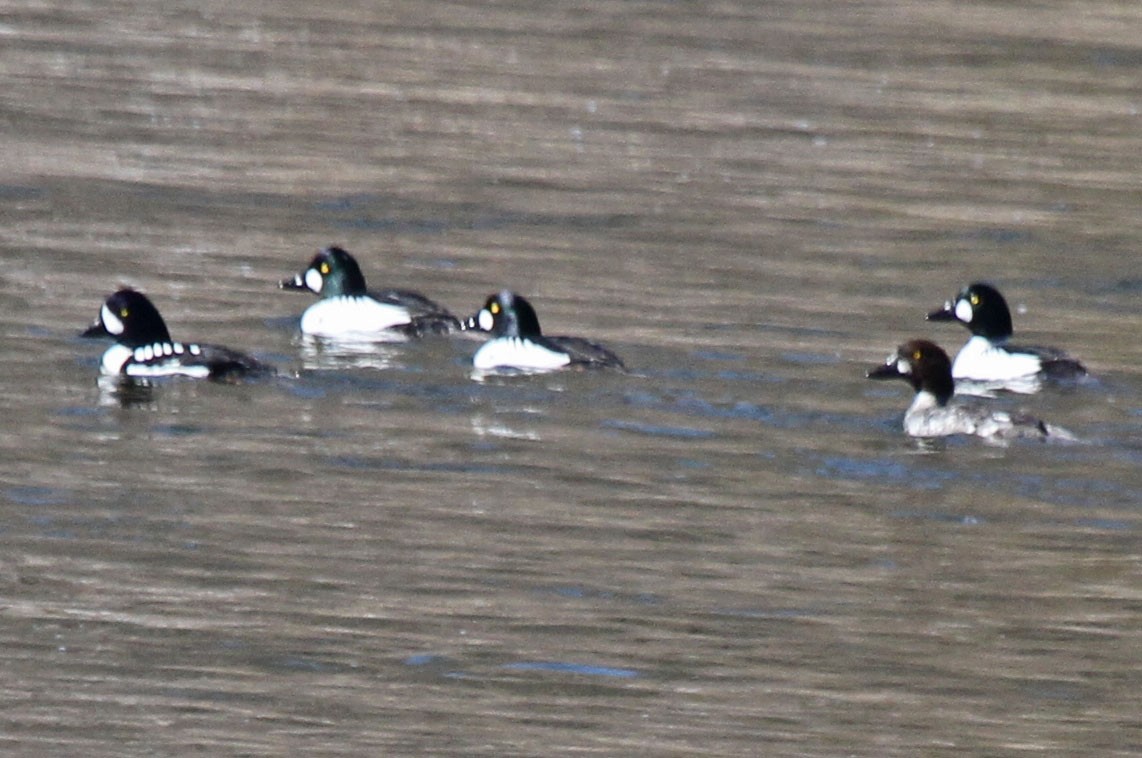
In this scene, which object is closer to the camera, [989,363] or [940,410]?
[940,410]

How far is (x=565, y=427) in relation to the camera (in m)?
13.2

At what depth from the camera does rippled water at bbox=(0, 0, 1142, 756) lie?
917 cm

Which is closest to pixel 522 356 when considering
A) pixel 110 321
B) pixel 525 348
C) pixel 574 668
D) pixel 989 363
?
pixel 525 348

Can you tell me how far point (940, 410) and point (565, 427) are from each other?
198 centimetres

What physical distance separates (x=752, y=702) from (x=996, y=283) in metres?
9.07

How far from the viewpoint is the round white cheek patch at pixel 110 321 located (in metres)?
14.3

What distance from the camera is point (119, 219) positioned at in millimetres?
18266

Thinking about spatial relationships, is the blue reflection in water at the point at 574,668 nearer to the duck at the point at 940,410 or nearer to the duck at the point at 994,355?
the duck at the point at 940,410

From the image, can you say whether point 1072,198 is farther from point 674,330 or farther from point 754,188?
point 674,330

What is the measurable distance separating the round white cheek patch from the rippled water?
0.32m

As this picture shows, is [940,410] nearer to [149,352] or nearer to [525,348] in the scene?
[525,348]

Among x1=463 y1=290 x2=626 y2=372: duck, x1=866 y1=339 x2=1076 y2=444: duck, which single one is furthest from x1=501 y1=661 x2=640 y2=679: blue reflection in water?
x1=463 y1=290 x2=626 y2=372: duck

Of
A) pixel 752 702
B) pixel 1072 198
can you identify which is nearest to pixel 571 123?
pixel 1072 198

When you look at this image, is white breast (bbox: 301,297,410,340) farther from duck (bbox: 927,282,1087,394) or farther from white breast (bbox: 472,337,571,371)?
duck (bbox: 927,282,1087,394)
